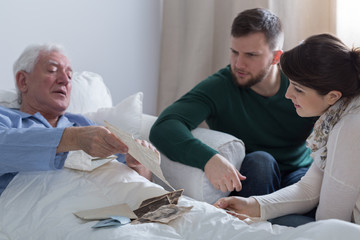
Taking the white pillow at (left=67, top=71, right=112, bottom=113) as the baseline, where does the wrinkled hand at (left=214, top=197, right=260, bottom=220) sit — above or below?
below

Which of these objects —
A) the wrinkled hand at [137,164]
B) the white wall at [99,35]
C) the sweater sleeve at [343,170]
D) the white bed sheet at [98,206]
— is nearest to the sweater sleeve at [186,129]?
the wrinkled hand at [137,164]

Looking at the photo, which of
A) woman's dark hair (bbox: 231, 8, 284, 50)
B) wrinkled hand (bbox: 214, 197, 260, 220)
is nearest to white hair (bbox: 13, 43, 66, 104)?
woman's dark hair (bbox: 231, 8, 284, 50)

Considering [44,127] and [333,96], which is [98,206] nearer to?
[44,127]

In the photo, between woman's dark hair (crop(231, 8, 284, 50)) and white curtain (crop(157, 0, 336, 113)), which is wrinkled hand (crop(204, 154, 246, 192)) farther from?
white curtain (crop(157, 0, 336, 113))

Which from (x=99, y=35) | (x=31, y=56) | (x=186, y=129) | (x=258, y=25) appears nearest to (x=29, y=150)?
(x=31, y=56)

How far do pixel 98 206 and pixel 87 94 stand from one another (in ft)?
2.73

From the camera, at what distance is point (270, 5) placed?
242 centimetres

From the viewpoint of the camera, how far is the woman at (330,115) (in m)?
1.27

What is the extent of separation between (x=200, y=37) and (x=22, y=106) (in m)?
1.24

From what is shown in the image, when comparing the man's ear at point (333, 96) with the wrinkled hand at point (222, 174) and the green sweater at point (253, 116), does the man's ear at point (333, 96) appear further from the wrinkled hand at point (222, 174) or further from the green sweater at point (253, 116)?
the green sweater at point (253, 116)

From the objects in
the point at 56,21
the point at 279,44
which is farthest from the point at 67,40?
the point at 279,44

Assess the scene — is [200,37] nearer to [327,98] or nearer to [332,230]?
[327,98]

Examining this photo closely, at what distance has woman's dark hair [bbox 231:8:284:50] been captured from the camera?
6.13ft

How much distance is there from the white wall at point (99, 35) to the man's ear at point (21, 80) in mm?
372
